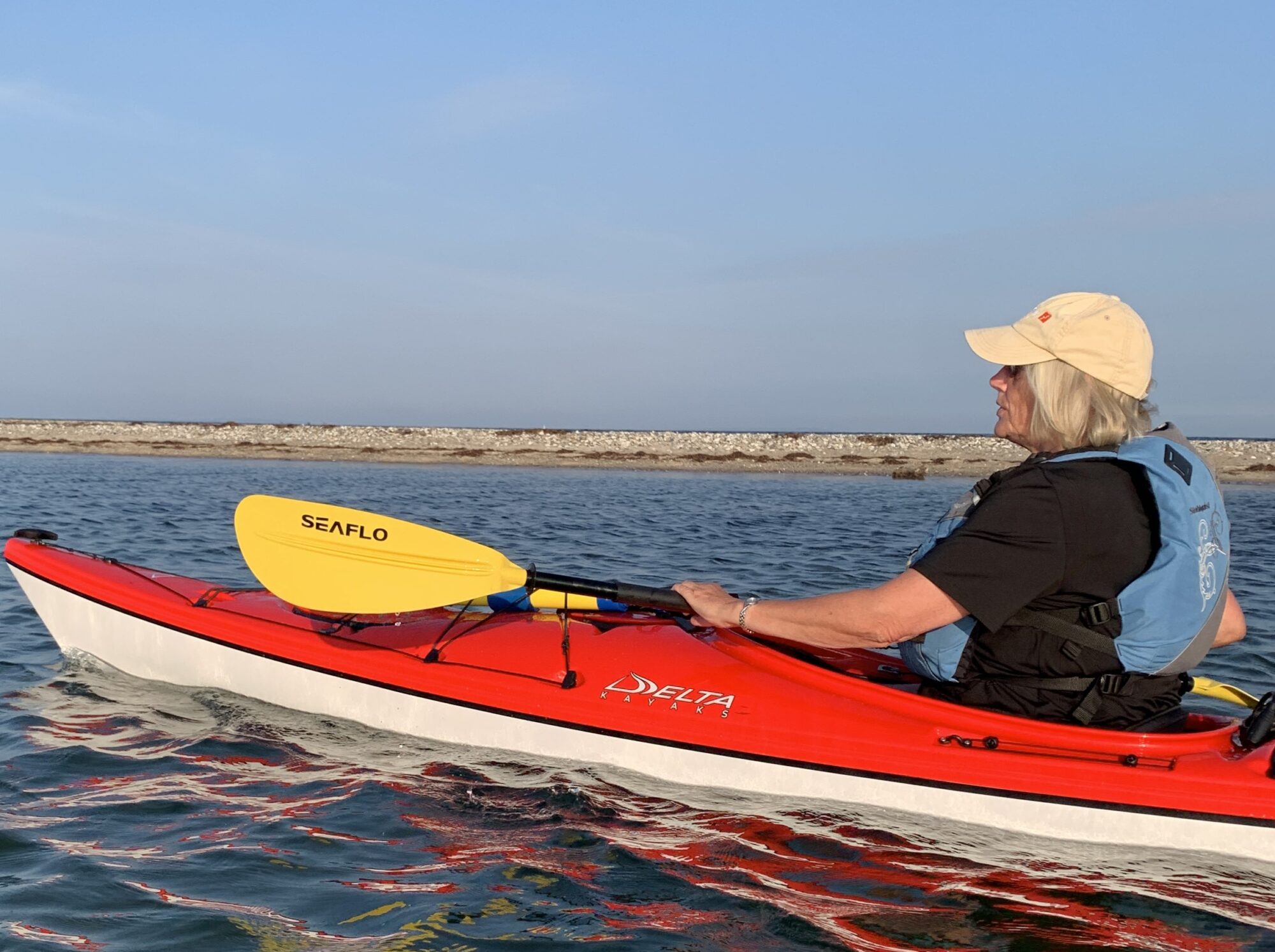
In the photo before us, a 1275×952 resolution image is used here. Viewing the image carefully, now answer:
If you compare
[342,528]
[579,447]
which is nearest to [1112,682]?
[342,528]

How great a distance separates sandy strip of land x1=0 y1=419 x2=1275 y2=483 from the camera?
1209 inches

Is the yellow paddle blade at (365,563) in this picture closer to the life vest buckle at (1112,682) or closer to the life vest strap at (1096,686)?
the life vest strap at (1096,686)

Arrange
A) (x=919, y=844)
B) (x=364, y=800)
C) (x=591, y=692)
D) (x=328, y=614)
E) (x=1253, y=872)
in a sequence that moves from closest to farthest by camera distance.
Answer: (x=1253, y=872) → (x=919, y=844) → (x=364, y=800) → (x=591, y=692) → (x=328, y=614)

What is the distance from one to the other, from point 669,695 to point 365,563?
144 centimetres

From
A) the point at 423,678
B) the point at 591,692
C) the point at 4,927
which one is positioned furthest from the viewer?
the point at 423,678

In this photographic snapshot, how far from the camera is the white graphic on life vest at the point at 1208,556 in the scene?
2.89 meters

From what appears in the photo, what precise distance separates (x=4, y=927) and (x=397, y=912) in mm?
941

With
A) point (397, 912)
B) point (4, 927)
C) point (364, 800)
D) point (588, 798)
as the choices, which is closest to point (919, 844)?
point (588, 798)

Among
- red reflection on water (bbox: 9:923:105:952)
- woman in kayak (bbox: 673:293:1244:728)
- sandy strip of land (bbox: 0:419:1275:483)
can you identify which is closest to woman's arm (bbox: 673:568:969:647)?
woman in kayak (bbox: 673:293:1244:728)

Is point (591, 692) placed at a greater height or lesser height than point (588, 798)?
greater

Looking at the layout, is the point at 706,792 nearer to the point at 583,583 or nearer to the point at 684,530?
the point at 583,583

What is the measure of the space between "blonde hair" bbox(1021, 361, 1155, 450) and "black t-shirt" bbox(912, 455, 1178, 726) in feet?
0.31

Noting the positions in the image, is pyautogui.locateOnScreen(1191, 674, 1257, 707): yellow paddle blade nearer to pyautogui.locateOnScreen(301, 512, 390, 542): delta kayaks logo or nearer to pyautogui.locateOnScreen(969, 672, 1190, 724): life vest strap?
pyautogui.locateOnScreen(969, 672, 1190, 724): life vest strap

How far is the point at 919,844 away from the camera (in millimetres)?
3209
